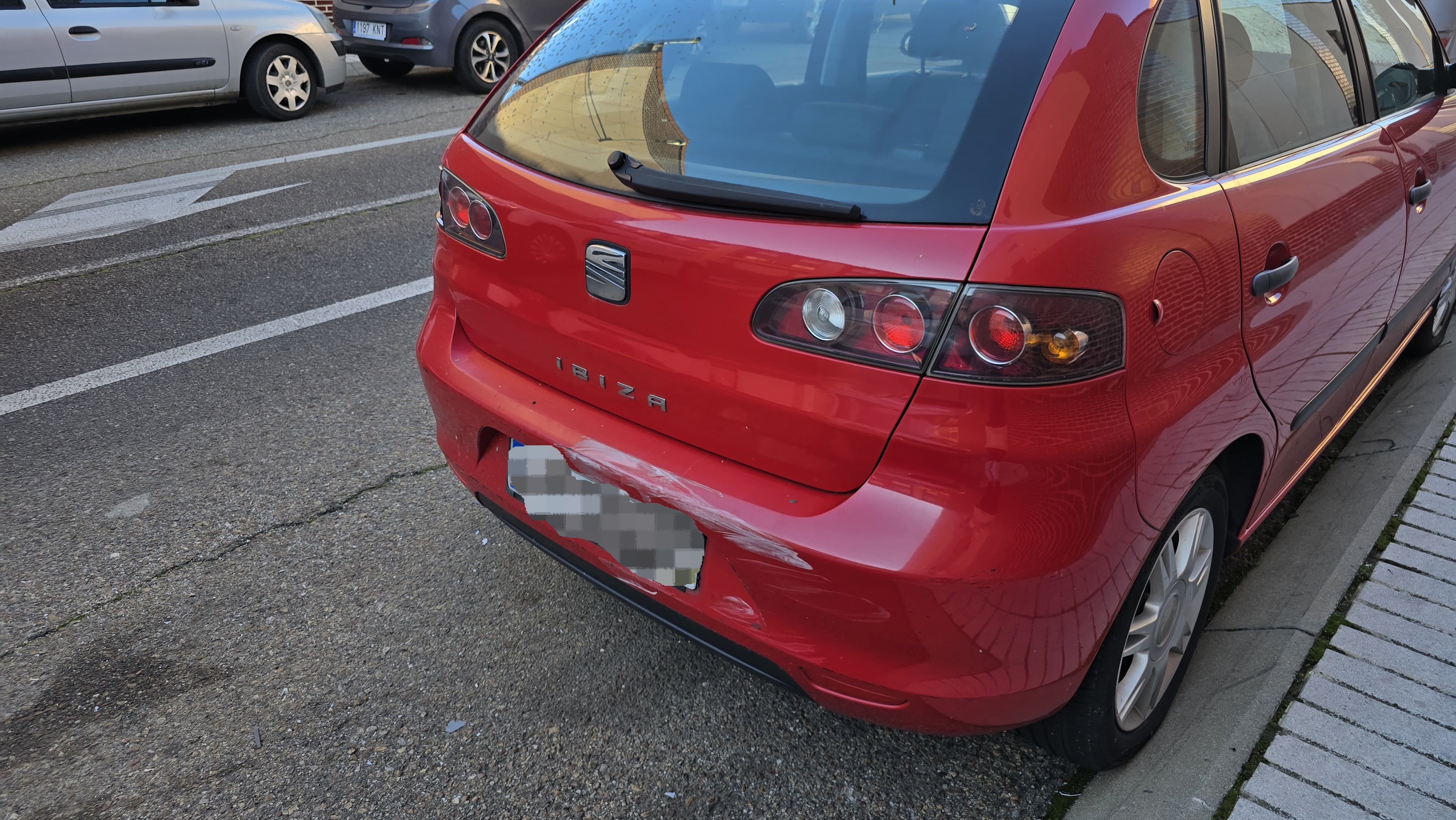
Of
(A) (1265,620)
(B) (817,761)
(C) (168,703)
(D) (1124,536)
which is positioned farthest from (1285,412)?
(C) (168,703)

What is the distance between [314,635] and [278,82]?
293 inches

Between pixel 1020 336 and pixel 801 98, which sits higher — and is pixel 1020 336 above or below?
below

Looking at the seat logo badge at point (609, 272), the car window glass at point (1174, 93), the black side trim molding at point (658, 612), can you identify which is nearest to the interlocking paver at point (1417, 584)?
the car window glass at point (1174, 93)

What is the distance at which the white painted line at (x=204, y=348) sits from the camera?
3918 mm

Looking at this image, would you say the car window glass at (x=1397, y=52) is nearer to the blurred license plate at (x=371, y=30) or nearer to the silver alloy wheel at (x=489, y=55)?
the silver alloy wheel at (x=489, y=55)

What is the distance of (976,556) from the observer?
1664 millimetres

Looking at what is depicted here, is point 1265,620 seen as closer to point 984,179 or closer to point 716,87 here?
point 984,179

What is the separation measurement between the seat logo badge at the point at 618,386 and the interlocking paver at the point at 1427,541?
7.29ft

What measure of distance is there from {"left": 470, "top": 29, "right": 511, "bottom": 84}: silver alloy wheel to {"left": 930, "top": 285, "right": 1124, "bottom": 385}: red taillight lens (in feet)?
30.3

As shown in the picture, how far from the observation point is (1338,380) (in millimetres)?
2684

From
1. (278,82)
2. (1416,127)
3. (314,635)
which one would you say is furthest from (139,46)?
(1416,127)

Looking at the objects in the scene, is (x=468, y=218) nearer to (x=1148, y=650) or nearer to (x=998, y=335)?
(x=998, y=335)

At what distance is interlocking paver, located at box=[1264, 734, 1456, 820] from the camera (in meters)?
2.02

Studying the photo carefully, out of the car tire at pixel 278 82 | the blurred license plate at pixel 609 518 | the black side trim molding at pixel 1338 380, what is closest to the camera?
the blurred license plate at pixel 609 518
